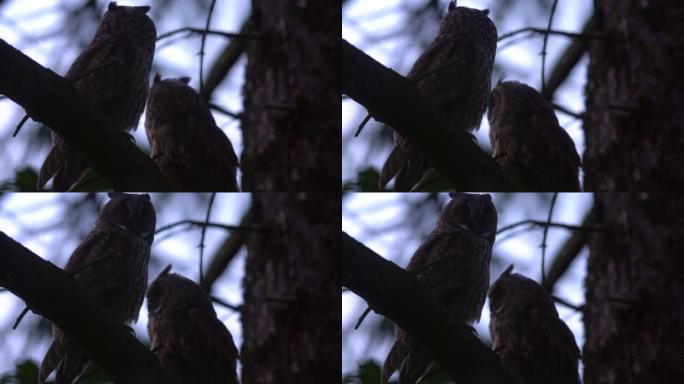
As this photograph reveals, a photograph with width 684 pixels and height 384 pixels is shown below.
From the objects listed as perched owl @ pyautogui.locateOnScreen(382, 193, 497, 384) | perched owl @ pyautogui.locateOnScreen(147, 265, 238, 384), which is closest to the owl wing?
perched owl @ pyautogui.locateOnScreen(147, 265, 238, 384)

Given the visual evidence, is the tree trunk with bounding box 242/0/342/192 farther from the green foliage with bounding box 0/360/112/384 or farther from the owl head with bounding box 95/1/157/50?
the green foliage with bounding box 0/360/112/384

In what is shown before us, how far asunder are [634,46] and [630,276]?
47cm

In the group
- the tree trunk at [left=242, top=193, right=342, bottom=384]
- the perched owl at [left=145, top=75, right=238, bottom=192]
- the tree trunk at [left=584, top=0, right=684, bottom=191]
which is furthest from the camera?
the perched owl at [left=145, top=75, right=238, bottom=192]

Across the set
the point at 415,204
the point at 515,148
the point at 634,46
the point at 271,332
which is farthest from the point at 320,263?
the point at 634,46

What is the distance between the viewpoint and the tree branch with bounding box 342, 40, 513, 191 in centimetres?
229

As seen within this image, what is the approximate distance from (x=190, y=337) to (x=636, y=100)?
1023mm

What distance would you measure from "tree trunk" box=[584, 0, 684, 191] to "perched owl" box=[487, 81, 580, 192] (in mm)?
77

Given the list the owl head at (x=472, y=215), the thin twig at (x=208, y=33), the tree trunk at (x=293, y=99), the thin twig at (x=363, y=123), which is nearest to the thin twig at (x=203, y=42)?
the thin twig at (x=208, y=33)

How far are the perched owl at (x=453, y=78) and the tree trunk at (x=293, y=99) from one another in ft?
0.73

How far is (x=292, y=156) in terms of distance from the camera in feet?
6.88

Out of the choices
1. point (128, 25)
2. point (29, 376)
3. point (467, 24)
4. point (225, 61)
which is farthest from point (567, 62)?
point (29, 376)

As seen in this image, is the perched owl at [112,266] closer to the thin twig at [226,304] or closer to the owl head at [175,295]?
the owl head at [175,295]

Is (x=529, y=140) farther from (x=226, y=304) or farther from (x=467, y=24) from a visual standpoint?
(x=226, y=304)

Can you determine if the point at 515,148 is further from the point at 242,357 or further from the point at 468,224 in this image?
the point at 242,357
